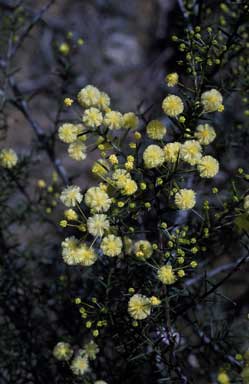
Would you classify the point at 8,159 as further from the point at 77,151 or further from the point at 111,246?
the point at 111,246

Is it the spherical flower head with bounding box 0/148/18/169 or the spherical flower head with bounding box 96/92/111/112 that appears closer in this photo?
the spherical flower head with bounding box 96/92/111/112

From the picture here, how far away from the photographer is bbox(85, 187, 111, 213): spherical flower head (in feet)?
4.44

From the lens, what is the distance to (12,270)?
2.20 meters

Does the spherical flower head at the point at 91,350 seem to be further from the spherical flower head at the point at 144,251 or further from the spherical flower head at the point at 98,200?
the spherical flower head at the point at 98,200

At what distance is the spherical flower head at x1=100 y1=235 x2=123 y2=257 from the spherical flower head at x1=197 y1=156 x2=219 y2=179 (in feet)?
0.95

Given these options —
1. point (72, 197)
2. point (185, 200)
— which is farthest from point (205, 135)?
point (72, 197)

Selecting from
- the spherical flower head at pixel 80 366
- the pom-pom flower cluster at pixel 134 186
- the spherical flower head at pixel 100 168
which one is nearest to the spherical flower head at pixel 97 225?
the pom-pom flower cluster at pixel 134 186

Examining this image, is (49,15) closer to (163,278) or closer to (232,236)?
(232,236)

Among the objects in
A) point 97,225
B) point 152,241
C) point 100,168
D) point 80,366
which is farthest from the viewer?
point 152,241

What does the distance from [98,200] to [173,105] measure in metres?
0.33

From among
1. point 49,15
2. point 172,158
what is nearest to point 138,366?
point 172,158

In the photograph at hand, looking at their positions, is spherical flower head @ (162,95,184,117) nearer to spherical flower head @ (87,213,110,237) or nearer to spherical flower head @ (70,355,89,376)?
spherical flower head @ (87,213,110,237)

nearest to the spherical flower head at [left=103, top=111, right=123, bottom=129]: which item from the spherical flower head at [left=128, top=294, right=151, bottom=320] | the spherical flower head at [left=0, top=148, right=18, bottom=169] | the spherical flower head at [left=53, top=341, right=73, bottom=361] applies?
the spherical flower head at [left=128, top=294, right=151, bottom=320]

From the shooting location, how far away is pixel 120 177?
140 centimetres
